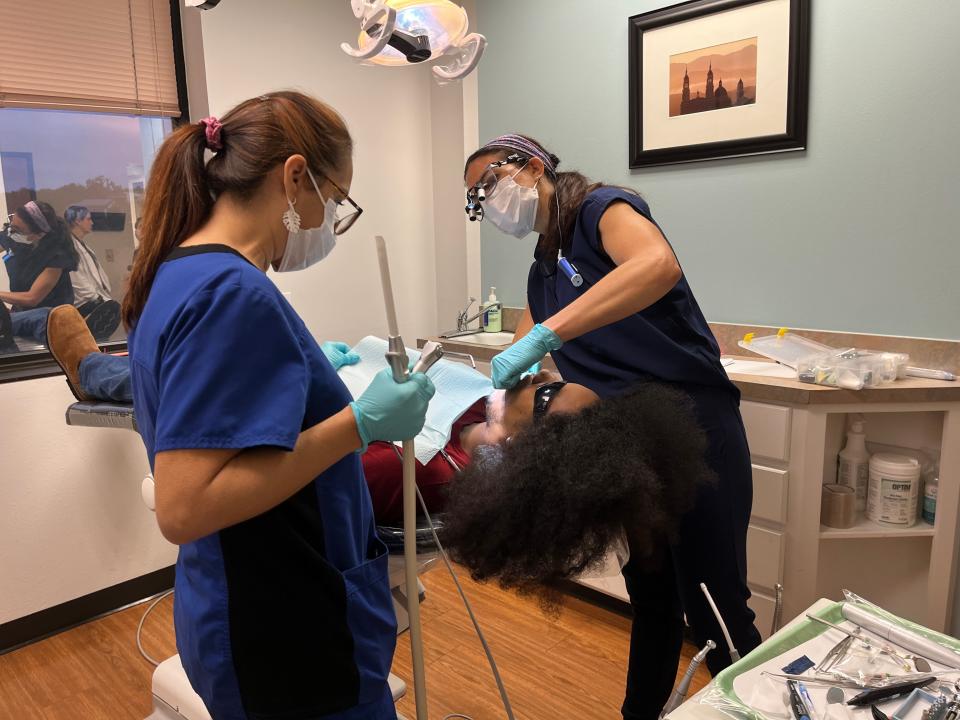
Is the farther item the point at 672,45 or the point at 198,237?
the point at 672,45

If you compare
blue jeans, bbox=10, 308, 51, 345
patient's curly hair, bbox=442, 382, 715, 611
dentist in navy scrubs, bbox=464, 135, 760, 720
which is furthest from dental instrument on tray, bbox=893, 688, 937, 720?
blue jeans, bbox=10, 308, 51, 345

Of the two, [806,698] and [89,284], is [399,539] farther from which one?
[89,284]

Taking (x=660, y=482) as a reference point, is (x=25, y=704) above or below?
below

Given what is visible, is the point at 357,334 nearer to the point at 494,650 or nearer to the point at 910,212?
the point at 494,650

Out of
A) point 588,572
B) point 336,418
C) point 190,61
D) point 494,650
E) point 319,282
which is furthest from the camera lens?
point 319,282

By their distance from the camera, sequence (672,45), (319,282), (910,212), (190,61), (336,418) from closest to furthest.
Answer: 1. (336,418)
2. (910,212)
3. (672,45)
4. (190,61)
5. (319,282)

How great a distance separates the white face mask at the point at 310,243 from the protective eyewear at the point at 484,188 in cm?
53

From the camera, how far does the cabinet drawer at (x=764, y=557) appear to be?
1.87 m

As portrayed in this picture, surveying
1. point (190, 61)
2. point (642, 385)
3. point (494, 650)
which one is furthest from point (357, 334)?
point (642, 385)

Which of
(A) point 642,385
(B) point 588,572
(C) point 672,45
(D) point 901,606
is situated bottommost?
(D) point 901,606

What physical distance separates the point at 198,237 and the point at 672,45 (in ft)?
6.40

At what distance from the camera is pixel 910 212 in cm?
191

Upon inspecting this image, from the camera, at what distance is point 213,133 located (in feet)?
2.86

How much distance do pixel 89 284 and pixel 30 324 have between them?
0.24 m
